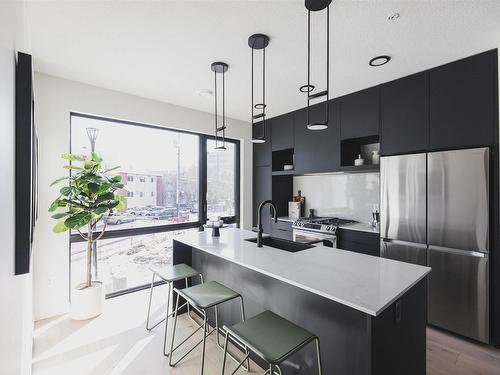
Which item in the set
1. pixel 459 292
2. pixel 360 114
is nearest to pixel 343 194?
pixel 360 114

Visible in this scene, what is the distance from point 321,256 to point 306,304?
1.30 ft

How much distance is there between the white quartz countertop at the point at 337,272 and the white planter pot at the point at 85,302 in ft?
4.77

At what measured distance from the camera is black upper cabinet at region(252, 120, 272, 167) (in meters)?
4.65

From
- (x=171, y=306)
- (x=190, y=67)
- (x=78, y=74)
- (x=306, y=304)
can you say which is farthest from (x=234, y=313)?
(x=78, y=74)

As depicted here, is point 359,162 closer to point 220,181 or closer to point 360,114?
point 360,114

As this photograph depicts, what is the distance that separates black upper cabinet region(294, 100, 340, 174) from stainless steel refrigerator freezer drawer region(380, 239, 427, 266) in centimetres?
121

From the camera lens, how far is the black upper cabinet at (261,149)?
15.3ft

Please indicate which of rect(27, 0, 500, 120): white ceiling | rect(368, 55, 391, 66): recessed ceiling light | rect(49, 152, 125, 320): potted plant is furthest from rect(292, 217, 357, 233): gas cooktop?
rect(49, 152, 125, 320): potted plant

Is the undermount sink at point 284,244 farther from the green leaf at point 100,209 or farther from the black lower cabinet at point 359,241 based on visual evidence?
the green leaf at point 100,209

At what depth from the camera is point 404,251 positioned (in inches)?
110

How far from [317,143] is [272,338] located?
3014mm

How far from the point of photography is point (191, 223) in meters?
4.13

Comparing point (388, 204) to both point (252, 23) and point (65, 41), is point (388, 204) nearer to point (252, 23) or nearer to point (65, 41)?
point (252, 23)

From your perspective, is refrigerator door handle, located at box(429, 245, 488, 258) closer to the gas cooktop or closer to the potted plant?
the gas cooktop
